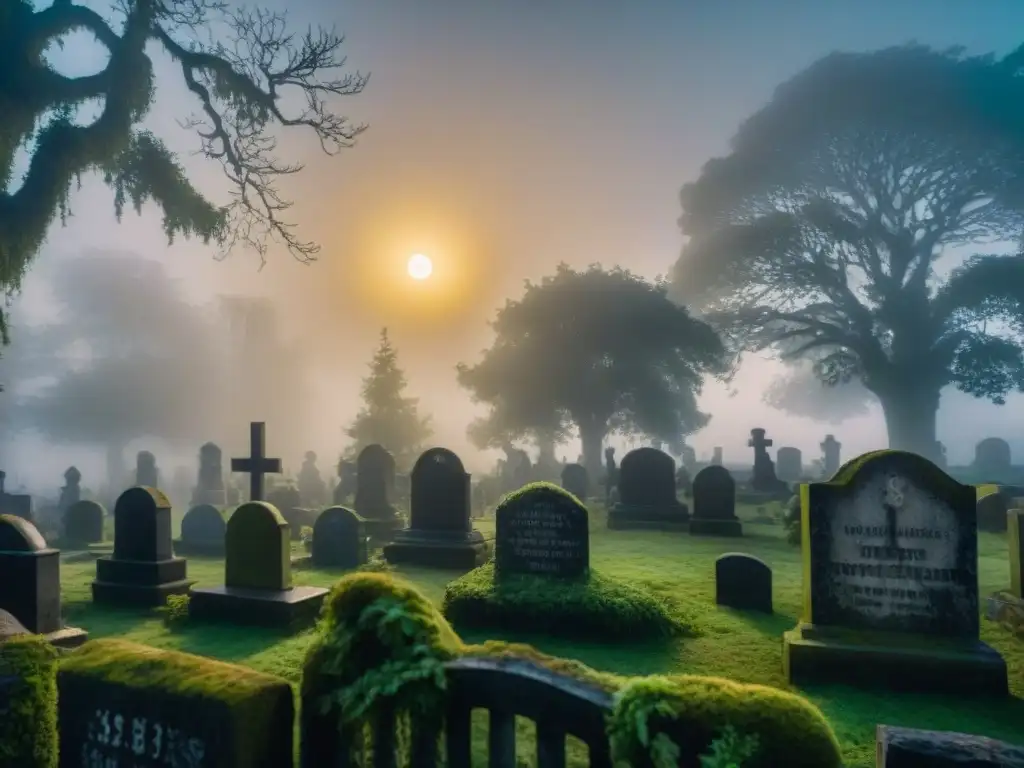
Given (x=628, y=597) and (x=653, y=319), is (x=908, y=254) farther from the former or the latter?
(x=628, y=597)

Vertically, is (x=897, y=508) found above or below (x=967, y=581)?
above

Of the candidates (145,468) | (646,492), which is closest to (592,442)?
(646,492)

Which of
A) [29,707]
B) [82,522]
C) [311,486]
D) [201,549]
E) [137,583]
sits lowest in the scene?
[311,486]

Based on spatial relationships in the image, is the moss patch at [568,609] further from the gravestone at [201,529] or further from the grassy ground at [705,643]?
the gravestone at [201,529]

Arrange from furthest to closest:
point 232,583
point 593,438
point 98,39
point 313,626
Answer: point 593,438 → point 98,39 → point 232,583 → point 313,626

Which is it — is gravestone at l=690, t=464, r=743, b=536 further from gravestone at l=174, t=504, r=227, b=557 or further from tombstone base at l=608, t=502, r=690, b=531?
gravestone at l=174, t=504, r=227, b=557

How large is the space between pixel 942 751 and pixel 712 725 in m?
0.76

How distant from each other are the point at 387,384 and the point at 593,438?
1289cm

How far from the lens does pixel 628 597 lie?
7.37 meters

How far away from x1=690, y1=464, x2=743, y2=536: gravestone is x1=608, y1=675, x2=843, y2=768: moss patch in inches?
557

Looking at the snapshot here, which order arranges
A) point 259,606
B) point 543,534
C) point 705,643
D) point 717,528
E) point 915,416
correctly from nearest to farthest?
point 705,643, point 259,606, point 543,534, point 717,528, point 915,416

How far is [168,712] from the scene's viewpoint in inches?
111

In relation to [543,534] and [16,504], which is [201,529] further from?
[543,534]

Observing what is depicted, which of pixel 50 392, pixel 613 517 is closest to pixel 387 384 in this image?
pixel 613 517
